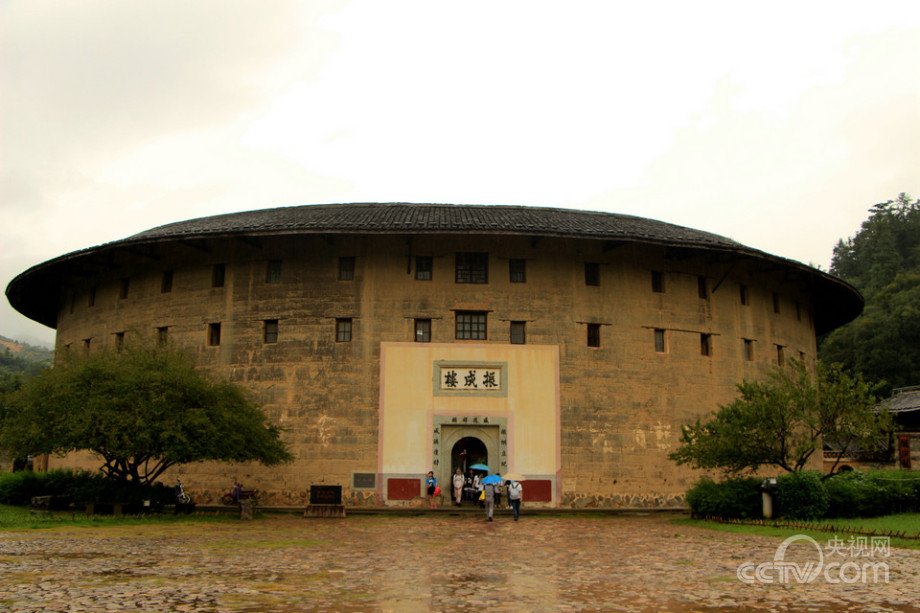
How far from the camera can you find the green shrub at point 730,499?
17062 mm

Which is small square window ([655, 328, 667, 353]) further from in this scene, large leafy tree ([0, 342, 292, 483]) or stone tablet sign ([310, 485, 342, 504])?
large leafy tree ([0, 342, 292, 483])

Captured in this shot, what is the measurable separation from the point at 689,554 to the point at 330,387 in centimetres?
1326

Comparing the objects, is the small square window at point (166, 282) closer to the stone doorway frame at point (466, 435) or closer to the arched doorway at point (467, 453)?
the stone doorway frame at point (466, 435)

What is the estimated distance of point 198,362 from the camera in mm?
23906

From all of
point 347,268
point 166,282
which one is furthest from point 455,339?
point 166,282

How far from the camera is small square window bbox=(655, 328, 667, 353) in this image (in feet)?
79.1

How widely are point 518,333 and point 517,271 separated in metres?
1.96

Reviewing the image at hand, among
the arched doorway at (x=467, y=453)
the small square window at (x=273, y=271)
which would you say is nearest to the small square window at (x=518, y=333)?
the arched doorway at (x=467, y=453)

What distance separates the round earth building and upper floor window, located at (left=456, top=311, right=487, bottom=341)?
0.11 feet

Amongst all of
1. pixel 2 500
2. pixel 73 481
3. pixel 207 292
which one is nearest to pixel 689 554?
pixel 73 481

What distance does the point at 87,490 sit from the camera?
18156 mm

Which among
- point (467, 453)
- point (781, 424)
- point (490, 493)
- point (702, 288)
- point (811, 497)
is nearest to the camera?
point (811, 497)

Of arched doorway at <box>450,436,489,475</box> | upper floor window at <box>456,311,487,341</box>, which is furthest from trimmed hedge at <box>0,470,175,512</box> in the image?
upper floor window at <box>456,311,487,341</box>

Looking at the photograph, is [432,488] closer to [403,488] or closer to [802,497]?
[403,488]
